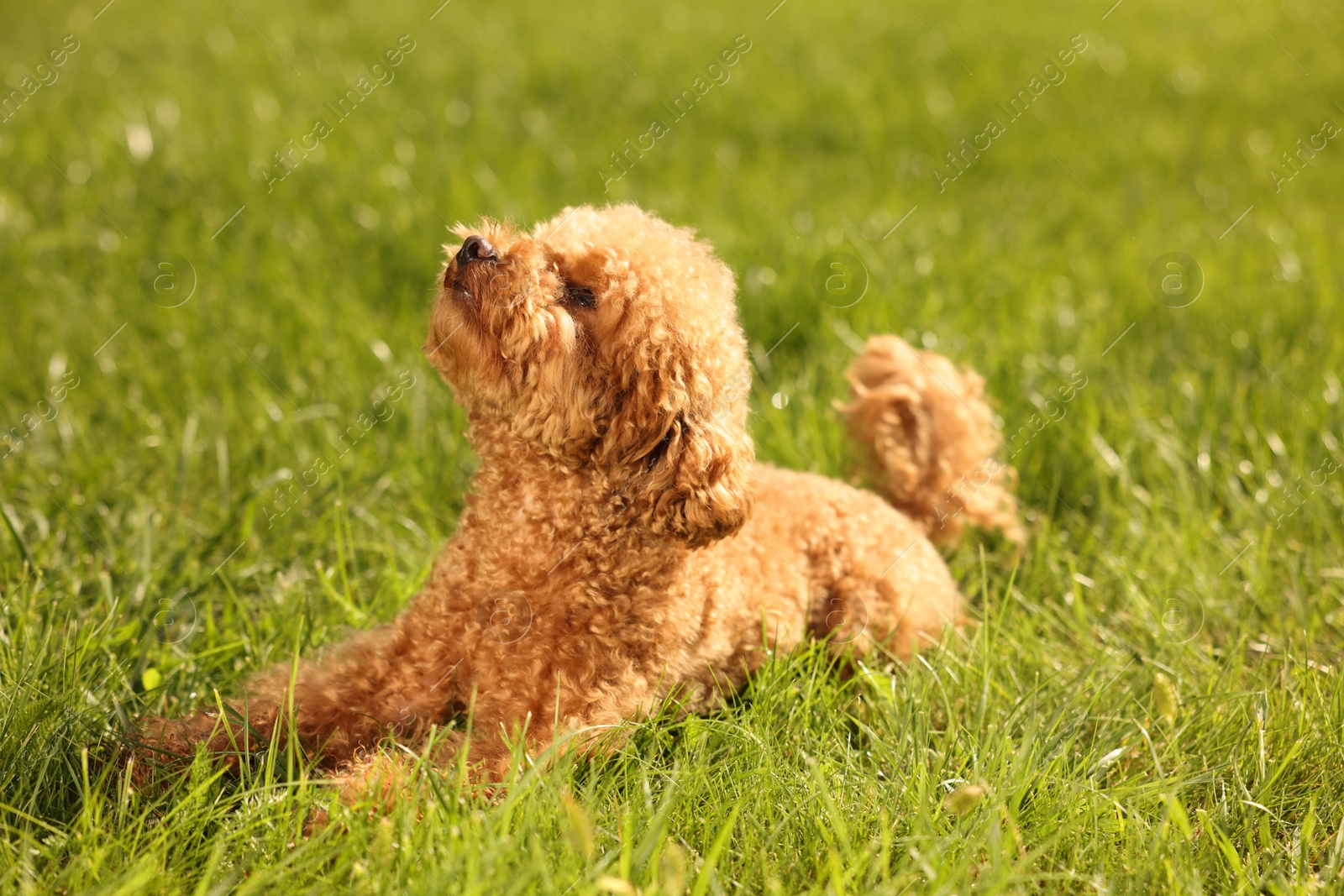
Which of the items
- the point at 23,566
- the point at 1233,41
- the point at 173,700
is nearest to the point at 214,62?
the point at 23,566

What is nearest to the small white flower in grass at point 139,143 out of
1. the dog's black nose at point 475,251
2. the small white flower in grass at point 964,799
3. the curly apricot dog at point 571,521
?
the curly apricot dog at point 571,521

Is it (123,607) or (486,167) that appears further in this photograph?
(486,167)

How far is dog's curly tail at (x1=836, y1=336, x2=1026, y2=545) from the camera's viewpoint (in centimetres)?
313

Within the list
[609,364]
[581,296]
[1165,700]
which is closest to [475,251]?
[581,296]

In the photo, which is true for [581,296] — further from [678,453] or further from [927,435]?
[927,435]

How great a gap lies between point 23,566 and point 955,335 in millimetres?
3353

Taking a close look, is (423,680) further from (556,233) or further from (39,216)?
(39,216)

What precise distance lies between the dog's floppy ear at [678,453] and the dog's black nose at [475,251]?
1.23 ft

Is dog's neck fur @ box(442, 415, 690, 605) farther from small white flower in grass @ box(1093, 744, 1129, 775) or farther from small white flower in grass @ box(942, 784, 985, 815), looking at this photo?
small white flower in grass @ box(1093, 744, 1129, 775)

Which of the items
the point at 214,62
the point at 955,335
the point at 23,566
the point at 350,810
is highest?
the point at 214,62

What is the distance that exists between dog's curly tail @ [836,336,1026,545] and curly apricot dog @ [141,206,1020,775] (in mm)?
824

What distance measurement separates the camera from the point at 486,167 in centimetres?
536

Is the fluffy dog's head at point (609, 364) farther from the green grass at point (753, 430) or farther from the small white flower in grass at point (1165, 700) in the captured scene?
the small white flower in grass at point (1165, 700)

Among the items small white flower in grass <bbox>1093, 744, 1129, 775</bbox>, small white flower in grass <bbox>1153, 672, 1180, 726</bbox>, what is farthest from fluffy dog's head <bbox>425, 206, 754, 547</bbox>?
small white flower in grass <bbox>1153, 672, 1180, 726</bbox>
